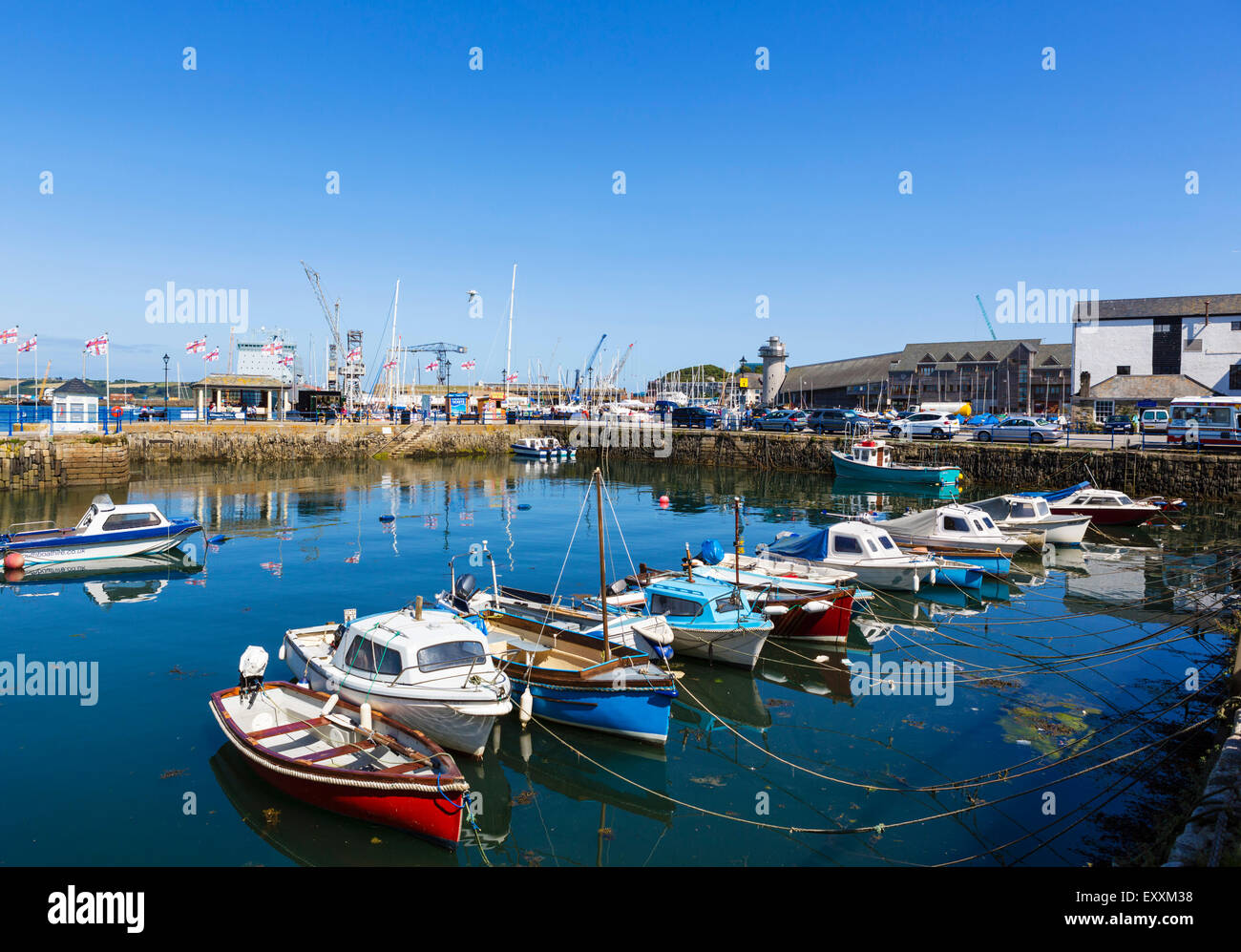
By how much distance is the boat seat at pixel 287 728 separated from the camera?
41.8ft

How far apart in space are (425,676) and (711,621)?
786 cm

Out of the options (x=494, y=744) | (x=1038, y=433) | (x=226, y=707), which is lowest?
(x=494, y=744)

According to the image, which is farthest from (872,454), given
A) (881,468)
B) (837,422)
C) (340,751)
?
(340,751)

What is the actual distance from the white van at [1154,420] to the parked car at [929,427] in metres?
13.9

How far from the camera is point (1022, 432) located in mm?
60188

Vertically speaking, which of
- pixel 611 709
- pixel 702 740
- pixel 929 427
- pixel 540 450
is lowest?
pixel 702 740

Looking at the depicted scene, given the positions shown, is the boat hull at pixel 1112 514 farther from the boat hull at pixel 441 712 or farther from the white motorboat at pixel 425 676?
the boat hull at pixel 441 712

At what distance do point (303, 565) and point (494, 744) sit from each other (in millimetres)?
17887

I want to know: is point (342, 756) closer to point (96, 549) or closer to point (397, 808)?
point (397, 808)

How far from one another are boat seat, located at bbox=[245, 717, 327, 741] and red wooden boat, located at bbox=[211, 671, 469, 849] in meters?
0.01

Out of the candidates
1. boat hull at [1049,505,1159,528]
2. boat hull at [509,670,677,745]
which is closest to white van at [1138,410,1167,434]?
boat hull at [1049,505,1159,528]
